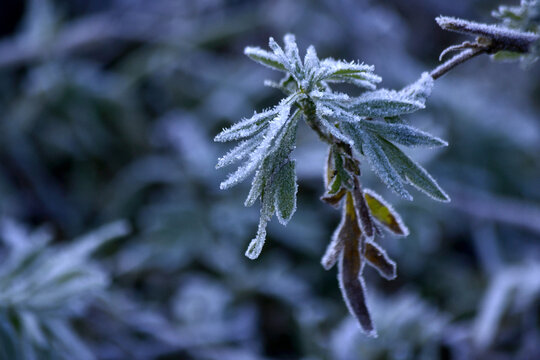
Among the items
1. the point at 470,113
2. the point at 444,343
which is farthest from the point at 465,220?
the point at 444,343

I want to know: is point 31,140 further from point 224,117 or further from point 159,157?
point 224,117

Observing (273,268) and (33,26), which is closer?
(273,268)

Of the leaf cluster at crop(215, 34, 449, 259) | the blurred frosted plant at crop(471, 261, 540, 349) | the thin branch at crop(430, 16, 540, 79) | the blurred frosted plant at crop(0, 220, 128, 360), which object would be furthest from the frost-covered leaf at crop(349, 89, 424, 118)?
the blurred frosted plant at crop(471, 261, 540, 349)

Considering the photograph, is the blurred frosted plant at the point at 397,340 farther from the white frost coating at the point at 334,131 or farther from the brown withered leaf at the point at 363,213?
the white frost coating at the point at 334,131

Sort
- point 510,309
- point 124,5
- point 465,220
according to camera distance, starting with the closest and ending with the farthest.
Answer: point 510,309, point 465,220, point 124,5

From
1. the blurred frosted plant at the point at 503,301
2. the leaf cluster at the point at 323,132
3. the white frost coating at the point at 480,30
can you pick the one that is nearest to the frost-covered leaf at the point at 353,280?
the leaf cluster at the point at 323,132
